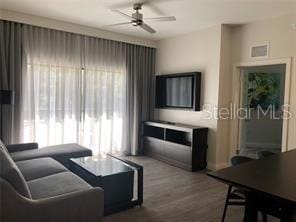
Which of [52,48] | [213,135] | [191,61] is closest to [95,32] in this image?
[52,48]

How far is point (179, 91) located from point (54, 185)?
10.8ft

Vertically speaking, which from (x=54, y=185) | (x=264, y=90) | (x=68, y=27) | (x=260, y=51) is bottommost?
(x=54, y=185)

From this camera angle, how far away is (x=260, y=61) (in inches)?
158

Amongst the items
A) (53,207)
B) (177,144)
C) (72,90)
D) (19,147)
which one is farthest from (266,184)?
(72,90)

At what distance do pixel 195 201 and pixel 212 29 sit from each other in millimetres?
3032

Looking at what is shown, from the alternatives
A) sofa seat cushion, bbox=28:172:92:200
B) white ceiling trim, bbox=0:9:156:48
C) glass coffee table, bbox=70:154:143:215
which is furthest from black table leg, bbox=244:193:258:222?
white ceiling trim, bbox=0:9:156:48

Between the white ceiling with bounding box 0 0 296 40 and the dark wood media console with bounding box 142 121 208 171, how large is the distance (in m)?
1.90

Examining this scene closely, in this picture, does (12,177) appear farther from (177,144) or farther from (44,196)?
(177,144)

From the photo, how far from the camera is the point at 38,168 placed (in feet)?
9.03

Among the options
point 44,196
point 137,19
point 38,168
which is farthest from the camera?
point 137,19

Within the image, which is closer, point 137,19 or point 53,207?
point 53,207

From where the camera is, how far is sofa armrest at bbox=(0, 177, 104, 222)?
1647mm

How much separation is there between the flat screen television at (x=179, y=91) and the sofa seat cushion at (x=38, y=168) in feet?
9.10

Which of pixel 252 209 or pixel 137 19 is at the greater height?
pixel 137 19
